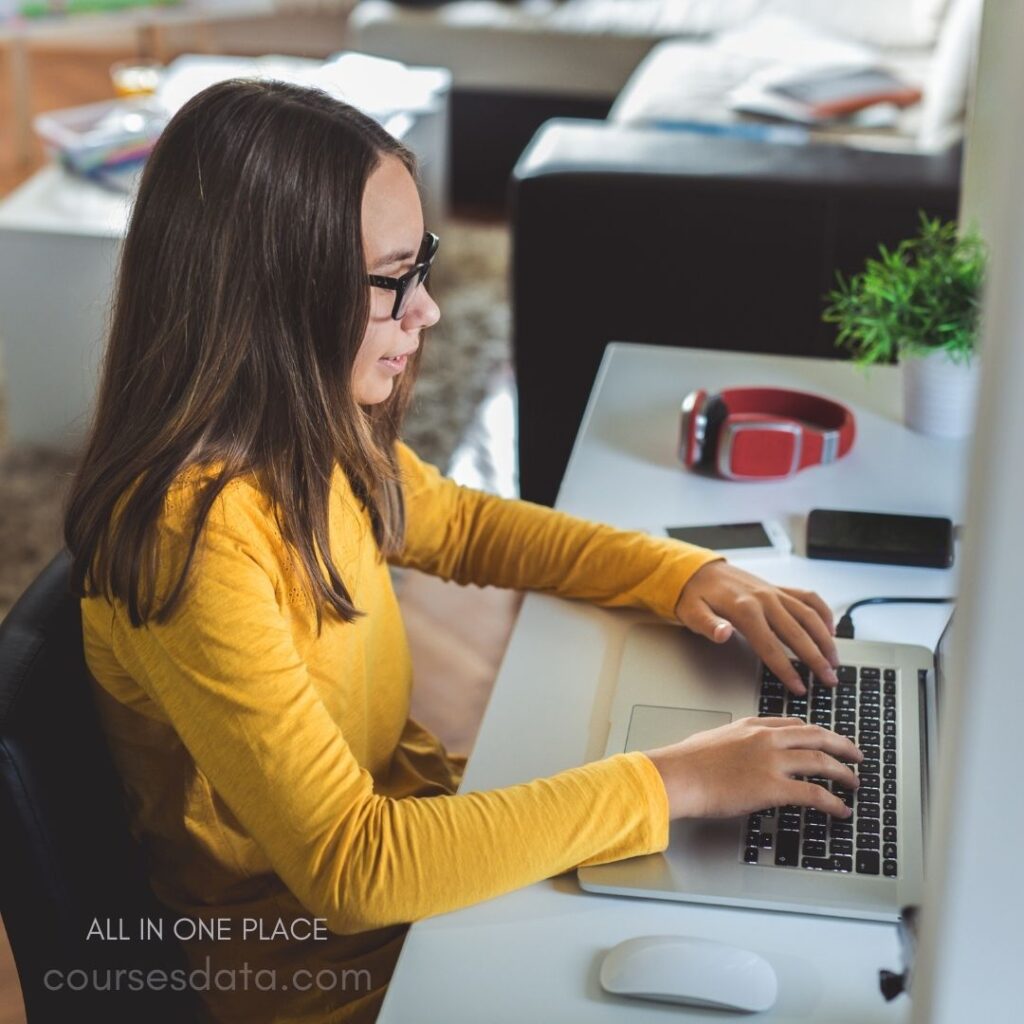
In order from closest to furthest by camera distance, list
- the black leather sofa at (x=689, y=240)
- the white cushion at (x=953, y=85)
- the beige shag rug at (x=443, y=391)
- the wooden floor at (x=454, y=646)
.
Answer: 1. the wooden floor at (x=454, y=646)
2. the black leather sofa at (x=689, y=240)
3. the beige shag rug at (x=443, y=391)
4. the white cushion at (x=953, y=85)

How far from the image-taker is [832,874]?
92 cm

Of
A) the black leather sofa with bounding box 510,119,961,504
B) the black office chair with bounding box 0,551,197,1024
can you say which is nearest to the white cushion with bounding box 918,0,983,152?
the black leather sofa with bounding box 510,119,961,504

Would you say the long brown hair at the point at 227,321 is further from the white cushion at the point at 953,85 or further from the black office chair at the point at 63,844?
the white cushion at the point at 953,85

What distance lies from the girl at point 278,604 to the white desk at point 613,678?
3 cm

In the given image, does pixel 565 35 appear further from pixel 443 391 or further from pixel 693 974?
pixel 693 974

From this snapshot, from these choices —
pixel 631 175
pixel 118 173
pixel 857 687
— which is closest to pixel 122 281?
pixel 857 687

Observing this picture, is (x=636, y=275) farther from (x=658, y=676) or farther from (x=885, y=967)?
(x=885, y=967)

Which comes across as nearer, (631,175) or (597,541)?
(597,541)

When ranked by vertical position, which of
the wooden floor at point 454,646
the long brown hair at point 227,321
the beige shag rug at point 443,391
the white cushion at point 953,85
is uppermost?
the long brown hair at point 227,321

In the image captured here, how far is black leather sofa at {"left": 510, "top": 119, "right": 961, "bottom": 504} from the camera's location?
7.53ft

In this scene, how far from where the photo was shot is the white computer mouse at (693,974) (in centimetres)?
82

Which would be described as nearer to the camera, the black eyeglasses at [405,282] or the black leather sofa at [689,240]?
the black eyeglasses at [405,282]

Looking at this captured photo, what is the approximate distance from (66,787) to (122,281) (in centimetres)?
35

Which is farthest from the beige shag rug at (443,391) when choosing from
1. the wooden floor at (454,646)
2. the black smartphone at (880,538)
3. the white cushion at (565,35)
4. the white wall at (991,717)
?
the white wall at (991,717)
